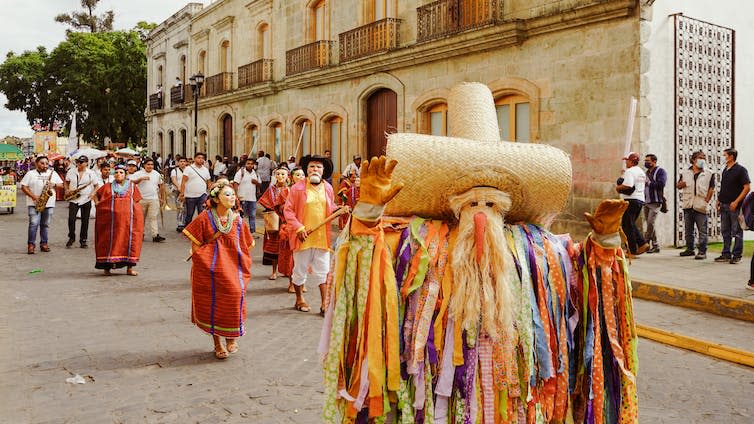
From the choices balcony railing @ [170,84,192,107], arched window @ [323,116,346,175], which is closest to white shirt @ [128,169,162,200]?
arched window @ [323,116,346,175]

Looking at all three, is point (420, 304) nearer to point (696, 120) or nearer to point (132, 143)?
point (696, 120)

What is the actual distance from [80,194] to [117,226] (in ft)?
11.6

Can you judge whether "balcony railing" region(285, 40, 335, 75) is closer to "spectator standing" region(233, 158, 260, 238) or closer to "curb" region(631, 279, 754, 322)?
"spectator standing" region(233, 158, 260, 238)

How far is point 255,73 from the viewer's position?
2308 cm

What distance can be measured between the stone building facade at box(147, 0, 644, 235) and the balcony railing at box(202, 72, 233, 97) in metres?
0.05

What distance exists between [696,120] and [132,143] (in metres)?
40.4

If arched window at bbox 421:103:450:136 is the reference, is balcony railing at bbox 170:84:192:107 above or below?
above

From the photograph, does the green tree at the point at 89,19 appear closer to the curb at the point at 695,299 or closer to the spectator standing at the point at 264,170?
the spectator standing at the point at 264,170

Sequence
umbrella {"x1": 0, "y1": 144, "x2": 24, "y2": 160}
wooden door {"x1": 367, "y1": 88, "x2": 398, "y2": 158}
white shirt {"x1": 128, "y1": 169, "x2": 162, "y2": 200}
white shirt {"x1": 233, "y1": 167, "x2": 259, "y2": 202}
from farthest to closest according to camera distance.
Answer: umbrella {"x1": 0, "y1": 144, "x2": 24, "y2": 160} → wooden door {"x1": 367, "y1": 88, "x2": 398, "y2": 158} → white shirt {"x1": 233, "y1": 167, "x2": 259, "y2": 202} → white shirt {"x1": 128, "y1": 169, "x2": 162, "y2": 200}

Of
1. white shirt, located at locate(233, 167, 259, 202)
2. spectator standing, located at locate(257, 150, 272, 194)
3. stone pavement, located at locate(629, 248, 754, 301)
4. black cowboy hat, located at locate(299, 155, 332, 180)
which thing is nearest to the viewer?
black cowboy hat, located at locate(299, 155, 332, 180)

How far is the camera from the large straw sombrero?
8.41 feet

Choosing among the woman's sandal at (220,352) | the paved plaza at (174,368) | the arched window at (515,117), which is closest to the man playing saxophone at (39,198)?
the paved plaza at (174,368)

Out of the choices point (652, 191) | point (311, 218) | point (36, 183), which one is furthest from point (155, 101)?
point (311, 218)

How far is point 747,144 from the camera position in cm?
1248
